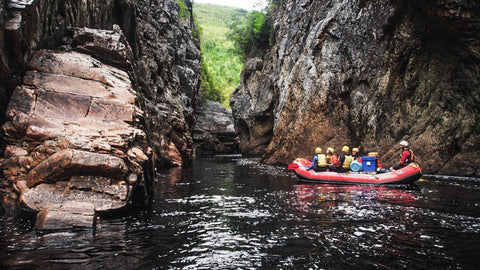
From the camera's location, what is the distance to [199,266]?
412 cm

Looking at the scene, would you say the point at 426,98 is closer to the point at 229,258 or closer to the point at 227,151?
the point at 229,258

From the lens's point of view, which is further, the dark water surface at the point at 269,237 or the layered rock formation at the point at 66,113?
the layered rock formation at the point at 66,113

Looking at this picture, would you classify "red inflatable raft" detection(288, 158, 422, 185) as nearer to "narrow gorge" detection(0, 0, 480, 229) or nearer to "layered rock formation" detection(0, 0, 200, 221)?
"narrow gorge" detection(0, 0, 480, 229)

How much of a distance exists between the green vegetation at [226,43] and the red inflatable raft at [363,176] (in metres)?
22.0

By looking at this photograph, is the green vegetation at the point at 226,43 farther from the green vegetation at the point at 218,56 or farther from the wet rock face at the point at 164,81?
the wet rock face at the point at 164,81

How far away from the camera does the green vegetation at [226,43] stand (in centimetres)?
3506

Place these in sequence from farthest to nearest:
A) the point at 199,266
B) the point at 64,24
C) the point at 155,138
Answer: the point at 155,138
the point at 64,24
the point at 199,266

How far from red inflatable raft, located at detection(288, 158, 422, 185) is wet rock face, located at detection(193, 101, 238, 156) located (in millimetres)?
25277

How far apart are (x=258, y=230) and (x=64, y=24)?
9.97 m

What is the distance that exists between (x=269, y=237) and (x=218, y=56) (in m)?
94.5

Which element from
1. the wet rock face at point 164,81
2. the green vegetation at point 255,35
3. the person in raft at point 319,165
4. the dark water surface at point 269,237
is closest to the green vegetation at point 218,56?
the green vegetation at point 255,35

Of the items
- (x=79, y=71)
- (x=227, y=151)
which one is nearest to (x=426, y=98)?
(x=79, y=71)

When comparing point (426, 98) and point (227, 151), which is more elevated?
point (426, 98)

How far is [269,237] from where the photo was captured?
529cm
